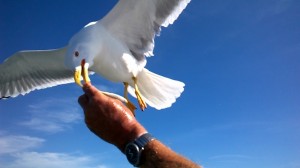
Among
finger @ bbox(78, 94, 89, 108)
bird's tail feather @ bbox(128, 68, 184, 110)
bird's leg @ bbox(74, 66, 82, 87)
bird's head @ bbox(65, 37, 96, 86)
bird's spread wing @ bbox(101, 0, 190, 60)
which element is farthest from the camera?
bird's tail feather @ bbox(128, 68, 184, 110)

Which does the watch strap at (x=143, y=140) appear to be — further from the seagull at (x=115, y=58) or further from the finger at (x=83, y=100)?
the seagull at (x=115, y=58)

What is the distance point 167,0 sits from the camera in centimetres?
374

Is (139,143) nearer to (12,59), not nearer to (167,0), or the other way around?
(167,0)

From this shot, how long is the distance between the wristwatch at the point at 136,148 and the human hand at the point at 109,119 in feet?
0.09

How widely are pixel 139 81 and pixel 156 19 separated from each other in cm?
66

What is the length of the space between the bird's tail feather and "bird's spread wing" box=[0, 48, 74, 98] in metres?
1.01

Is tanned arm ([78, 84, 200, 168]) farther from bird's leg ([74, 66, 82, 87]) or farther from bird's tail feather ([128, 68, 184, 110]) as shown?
bird's tail feather ([128, 68, 184, 110])

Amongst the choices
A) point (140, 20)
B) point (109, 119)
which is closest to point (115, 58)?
point (140, 20)

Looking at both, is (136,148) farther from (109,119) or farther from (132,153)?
(109,119)

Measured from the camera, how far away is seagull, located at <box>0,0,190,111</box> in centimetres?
329

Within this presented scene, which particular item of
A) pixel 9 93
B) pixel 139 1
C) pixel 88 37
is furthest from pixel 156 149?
pixel 9 93

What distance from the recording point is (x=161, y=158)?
107 cm

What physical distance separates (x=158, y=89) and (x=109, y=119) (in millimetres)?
2874

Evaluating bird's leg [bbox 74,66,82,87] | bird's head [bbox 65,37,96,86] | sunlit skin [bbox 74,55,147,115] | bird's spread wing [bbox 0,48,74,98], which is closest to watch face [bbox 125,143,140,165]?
sunlit skin [bbox 74,55,147,115]
